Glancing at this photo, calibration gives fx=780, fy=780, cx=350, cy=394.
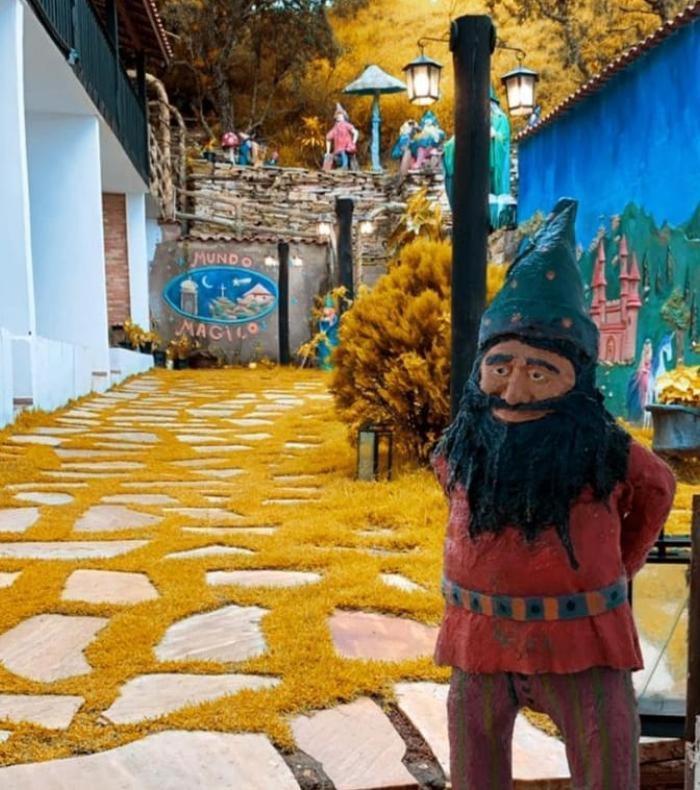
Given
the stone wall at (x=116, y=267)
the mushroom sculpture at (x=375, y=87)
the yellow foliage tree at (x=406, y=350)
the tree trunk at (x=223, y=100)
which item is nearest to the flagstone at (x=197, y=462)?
the yellow foliage tree at (x=406, y=350)

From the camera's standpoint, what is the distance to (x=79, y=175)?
10742 millimetres

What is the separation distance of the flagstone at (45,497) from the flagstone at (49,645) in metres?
1.98

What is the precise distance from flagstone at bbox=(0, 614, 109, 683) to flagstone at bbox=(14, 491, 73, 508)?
6.51 feet

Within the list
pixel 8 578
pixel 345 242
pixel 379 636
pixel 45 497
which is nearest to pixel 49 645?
pixel 8 578

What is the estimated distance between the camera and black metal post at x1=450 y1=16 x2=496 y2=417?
13.4ft

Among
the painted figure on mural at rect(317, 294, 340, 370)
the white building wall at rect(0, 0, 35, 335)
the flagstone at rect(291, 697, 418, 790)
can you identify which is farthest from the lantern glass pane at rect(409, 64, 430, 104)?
the painted figure on mural at rect(317, 294, 340, 370)

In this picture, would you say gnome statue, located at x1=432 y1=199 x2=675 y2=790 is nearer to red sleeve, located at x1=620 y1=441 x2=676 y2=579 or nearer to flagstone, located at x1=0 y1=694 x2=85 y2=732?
A: red sleeve, located at x1=620 y1=441 x2=676 y2=579

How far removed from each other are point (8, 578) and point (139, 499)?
1618 mm

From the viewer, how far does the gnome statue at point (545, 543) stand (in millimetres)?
1339

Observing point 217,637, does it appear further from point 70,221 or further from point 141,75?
point 141,75

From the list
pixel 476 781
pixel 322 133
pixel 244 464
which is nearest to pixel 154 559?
pixel 476 781

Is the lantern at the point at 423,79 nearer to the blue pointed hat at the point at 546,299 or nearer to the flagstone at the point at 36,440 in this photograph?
the flagstone at the point at 36,440

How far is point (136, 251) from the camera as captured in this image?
15258 millimetres

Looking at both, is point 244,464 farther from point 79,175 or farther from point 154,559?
point 79,175
